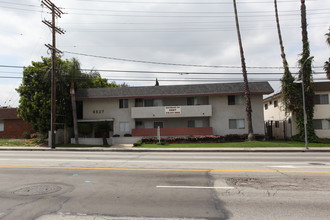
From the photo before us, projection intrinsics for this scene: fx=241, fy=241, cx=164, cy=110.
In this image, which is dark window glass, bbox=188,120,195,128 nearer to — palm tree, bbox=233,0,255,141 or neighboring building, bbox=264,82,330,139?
palm tree, bbox=233,0,255,141

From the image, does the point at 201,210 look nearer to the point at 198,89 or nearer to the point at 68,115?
the point at 198,89

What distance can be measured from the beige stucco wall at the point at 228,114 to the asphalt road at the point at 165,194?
18644 millimetres

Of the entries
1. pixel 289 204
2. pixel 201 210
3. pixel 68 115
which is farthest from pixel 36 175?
pixel 68 115

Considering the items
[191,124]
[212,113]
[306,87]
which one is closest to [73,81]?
[191,124]

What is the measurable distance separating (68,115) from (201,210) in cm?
2643

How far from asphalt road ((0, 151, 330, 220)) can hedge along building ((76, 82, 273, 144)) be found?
18.5 m

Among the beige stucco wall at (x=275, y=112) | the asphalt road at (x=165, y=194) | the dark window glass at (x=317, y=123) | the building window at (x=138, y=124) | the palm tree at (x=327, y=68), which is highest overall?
the palm tree at (x=327, y=68)

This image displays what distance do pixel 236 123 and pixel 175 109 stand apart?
290 inches

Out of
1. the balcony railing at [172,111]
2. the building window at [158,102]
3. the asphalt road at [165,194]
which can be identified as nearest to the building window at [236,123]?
the balcony railing at [172,111]

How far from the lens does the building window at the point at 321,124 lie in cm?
2644

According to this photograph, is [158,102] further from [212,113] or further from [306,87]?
[306,87]

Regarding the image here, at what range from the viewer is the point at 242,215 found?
4.93 metres

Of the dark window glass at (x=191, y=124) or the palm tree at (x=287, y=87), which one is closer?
the palm tree at (x=287, y=87)

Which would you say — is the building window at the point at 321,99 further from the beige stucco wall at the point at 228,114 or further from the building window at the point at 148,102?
the building window at the point at 148,102
